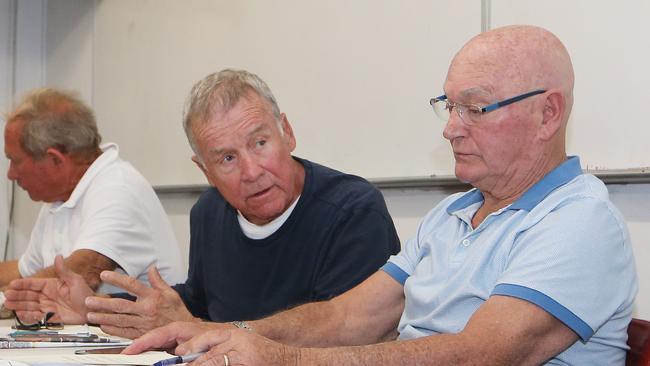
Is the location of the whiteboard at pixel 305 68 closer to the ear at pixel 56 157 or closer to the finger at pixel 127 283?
the ear at pixel 56 157

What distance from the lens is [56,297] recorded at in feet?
7.61

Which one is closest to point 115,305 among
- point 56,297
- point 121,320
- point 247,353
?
point 121,320

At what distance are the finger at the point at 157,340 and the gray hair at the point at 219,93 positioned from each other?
0.70 metres

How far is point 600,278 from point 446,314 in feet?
1.06

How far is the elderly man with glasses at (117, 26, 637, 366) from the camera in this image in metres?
1.38

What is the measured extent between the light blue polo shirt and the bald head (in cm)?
16

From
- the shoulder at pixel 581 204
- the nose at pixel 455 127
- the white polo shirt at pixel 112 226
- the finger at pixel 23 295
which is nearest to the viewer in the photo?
the shoulder at pixel 581 204

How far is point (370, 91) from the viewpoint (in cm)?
323

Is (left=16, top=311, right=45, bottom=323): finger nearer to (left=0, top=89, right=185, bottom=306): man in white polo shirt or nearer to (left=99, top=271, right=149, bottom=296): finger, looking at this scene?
(left=99, top=271, right=149, bottom=296): finger

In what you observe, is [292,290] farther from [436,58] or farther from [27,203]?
[27,203]

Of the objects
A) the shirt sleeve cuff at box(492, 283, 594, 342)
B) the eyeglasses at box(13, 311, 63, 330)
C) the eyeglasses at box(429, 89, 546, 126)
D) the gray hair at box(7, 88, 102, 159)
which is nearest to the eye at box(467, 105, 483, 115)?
the eyeglasses at box(429, 89, 546, 126)

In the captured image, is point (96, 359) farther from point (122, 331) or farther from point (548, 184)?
point (548, 184)

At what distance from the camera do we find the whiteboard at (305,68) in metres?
3.04

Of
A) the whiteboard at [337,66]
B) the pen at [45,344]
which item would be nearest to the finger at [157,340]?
the pen at [45,344]
